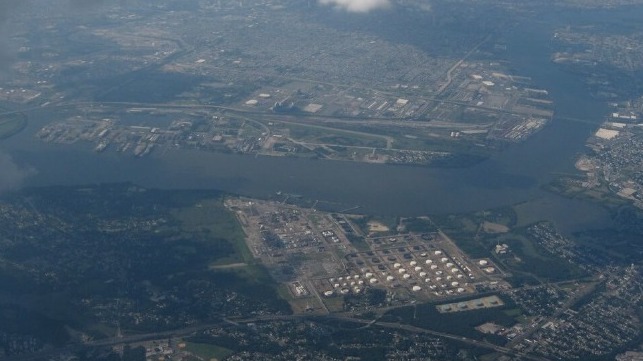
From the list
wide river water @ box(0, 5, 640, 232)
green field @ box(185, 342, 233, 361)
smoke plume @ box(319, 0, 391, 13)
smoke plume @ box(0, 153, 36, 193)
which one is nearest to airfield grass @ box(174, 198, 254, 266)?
wide river water @ box(0, 5, 640, 232)

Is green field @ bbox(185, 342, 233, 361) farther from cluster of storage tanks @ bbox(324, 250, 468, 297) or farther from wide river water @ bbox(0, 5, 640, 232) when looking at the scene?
wide river water @ bbox(0, 5, 640, 232)

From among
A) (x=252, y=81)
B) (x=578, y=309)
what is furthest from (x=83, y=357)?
(x=252, y=81)

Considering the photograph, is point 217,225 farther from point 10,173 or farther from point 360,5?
point 360,5

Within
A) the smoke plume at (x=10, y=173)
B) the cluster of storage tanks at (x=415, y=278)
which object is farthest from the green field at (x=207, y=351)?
the smoke plume at (x=10, y=173)

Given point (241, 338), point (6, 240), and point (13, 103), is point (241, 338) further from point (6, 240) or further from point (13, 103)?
point (13, 103)

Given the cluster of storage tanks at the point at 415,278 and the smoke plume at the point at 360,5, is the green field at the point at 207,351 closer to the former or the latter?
the cluster of storage tanks at the point at 415,278

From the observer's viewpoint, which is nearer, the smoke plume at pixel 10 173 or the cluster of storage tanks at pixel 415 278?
the cluster of storage tanks at pixel 415 278
